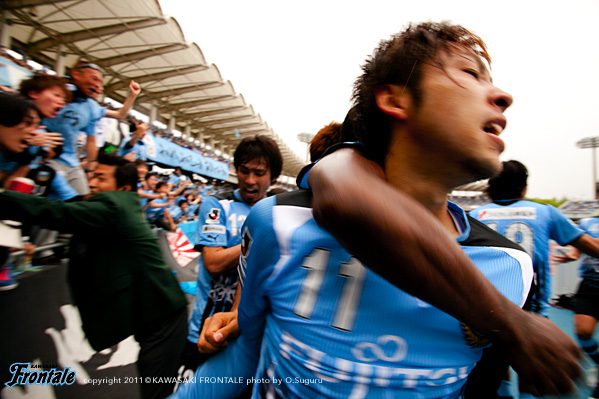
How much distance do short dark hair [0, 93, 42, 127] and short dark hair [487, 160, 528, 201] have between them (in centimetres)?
447

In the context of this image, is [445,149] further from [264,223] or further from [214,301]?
[214,301]

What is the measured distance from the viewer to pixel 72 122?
3.79 meters

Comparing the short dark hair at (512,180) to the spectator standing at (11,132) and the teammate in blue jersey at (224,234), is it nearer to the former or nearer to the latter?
the teammate in blue jersey at (224,234)

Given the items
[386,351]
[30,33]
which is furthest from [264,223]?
[30,33]

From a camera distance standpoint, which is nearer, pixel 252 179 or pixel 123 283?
pixel 123 283

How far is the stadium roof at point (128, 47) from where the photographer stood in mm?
12258

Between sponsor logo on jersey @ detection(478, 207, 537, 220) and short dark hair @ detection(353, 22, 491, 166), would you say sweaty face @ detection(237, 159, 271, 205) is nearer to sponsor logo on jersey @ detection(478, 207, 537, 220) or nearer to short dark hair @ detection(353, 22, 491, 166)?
short dark hair @ detection(353, 22, 491, 166)

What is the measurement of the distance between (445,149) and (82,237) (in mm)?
2397

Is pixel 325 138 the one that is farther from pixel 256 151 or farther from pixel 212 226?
pixel 212 226

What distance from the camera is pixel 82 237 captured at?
6.59 ft

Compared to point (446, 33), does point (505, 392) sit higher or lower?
lower

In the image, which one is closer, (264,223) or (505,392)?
(264,223)

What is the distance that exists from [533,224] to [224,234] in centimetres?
304

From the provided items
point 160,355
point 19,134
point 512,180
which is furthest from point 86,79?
point 512,180
